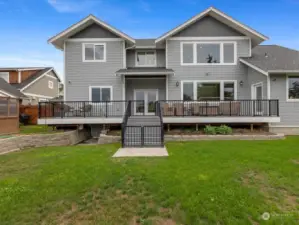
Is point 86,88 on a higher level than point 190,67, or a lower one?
lower

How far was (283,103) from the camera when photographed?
12766mm

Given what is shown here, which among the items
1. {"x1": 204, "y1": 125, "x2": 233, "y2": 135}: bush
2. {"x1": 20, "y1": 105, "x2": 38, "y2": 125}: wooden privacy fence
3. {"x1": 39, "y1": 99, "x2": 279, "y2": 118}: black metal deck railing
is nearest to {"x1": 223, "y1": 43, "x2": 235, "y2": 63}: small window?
{"x1": 39, "y1": 99, "x2": 279, "y2": 118}: black metal deck railing

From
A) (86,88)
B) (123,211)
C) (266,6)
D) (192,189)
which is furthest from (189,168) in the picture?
(266,6)

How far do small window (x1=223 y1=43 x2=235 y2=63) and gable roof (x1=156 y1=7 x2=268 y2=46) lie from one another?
3.96ft

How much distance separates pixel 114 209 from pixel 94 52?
13155 millimetres

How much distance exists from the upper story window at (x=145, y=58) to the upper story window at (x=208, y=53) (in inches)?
96.2

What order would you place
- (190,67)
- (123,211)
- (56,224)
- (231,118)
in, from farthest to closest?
(190,67), (231,118), (123,211), (56,224)

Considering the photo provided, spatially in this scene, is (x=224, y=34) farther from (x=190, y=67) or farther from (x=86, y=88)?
(x=86, y=88)

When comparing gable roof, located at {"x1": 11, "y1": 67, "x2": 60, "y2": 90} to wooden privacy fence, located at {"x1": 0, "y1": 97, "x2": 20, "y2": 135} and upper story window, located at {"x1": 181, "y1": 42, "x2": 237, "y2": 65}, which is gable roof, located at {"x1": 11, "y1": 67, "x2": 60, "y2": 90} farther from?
upper story window, located at {"x1": 181, "y1": 42, "x2": 237, "y2": 65}

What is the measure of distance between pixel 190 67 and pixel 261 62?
4.47 m

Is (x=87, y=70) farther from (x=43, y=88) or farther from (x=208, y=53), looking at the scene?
(x=43, y=88)

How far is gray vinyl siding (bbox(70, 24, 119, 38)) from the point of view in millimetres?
15062

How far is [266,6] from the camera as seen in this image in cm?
1955

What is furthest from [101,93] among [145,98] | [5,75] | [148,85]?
[5,75]
